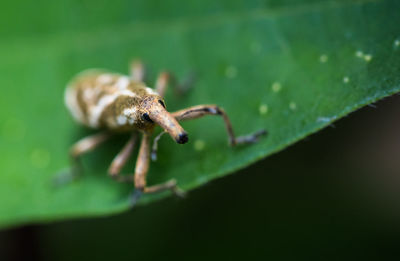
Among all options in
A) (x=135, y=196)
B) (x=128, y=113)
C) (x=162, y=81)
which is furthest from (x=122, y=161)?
(x=162, y=81)

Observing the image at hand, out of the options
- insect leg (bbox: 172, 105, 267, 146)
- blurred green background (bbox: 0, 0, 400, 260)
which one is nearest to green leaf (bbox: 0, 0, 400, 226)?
blurred green background (bbox: 0, 0, 400, 260)

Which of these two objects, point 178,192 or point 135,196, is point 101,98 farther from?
point 178,192

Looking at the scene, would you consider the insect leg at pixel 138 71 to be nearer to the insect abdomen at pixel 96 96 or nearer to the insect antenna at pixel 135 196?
the insect abdomen at pixel 96 96

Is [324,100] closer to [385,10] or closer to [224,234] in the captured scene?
[385,10]

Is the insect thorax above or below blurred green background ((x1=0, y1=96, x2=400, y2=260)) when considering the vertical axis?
above

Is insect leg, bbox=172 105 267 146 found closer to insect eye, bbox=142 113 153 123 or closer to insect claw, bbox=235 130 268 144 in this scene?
insect claw, bbox=235 130 268 144

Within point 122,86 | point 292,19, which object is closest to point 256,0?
point 292,19
